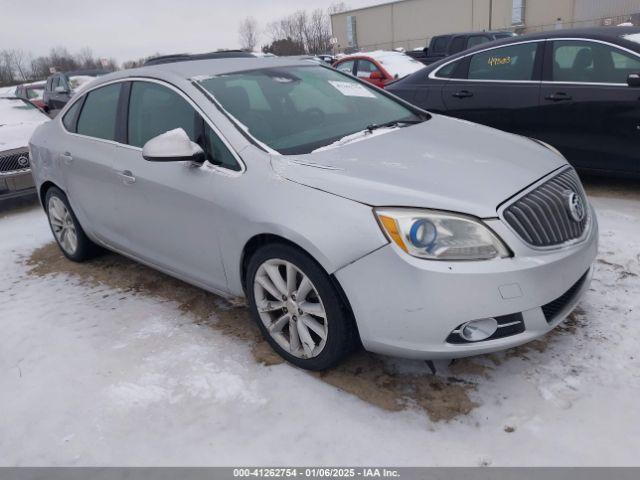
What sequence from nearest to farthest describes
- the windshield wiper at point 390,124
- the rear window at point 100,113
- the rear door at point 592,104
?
the windshield wiper at point 390,124, the rear window at point 100,113, the rear door at point 592,104

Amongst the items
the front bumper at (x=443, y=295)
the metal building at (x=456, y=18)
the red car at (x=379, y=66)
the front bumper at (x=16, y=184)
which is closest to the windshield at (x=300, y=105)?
the front bumper at (x=443, y=295)

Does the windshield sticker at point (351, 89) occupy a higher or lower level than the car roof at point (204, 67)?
lower

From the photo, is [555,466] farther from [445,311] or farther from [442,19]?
[442,19]

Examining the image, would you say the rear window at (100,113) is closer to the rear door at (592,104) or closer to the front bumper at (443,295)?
the front bumper at (443,295)

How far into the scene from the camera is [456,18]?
54.5 meters

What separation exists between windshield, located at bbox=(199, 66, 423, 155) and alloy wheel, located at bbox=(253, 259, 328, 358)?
0.64 m

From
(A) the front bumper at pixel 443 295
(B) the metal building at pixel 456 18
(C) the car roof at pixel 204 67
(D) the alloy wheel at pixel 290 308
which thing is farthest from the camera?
(B) the metal building at pixel 456 18

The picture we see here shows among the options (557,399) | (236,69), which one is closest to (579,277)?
(557,399)

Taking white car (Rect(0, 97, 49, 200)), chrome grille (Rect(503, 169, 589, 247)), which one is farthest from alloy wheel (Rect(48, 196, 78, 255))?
chrome grille (Rect(503, 169, 589, 247))

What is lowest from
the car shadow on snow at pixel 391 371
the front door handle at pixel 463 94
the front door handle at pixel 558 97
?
the car shadow on snow at pixel 391 371

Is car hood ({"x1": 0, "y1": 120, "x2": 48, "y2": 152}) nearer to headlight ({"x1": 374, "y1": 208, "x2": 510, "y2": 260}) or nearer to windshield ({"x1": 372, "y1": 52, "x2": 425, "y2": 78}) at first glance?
headlight ({"x1": 374, "y1": 208, "x2": 510, "y2": 260})

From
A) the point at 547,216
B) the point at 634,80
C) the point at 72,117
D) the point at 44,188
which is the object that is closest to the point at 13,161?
the point at 44,188

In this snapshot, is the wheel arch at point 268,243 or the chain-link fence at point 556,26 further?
the chain-link fence at point 556,26

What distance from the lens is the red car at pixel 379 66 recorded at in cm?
1086
